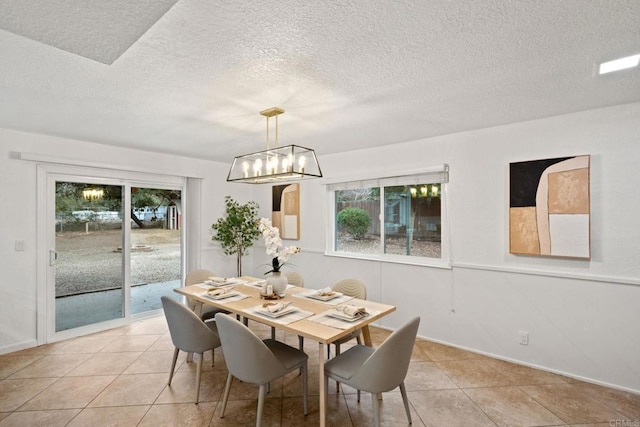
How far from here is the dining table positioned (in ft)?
6.21

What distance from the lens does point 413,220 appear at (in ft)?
12.5

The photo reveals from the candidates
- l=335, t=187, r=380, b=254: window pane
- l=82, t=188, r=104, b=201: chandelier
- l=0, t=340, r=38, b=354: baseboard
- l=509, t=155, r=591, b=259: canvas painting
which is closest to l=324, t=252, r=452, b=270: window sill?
l=335, t=187, r=380, b=254: window pane

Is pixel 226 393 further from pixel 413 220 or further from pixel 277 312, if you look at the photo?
pixel 413 220

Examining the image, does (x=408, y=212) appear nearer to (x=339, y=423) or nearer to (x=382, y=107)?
(x=382, y=107)

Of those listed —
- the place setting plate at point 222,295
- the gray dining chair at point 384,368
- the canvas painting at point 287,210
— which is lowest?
the gray dining chair at point 384,368

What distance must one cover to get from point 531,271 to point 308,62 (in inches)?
110

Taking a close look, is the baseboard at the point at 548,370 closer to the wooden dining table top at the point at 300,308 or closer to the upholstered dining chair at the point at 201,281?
the wooden dining table top at the point at 300,308

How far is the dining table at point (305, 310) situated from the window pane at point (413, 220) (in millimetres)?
1396

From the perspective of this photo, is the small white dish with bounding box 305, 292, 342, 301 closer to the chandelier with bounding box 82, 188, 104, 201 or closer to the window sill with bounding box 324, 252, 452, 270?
the window sill with bounding box 324, 252, 452, 270

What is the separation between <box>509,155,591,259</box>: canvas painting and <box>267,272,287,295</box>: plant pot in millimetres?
2279

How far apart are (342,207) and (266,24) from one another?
3244 millimetres

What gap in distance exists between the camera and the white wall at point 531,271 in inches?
97.7

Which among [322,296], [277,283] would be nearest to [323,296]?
[322,296]

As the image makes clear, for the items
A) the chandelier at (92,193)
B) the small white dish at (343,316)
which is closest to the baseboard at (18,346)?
the chandelier at (92,193)
